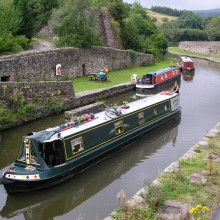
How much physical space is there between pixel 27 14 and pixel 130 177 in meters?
14.9

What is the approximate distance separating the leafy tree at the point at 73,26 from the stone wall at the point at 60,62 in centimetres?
67

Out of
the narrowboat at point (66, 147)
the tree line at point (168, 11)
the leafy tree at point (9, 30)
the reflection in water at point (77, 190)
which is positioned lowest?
the reflection in water at point (77, 190)

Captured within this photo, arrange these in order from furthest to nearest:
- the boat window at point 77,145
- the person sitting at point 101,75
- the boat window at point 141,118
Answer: the person sitting at point 101,75 < the boat window at point 141,118 < the boat window at point 77,145

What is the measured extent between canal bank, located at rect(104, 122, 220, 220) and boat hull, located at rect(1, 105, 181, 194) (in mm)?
1769

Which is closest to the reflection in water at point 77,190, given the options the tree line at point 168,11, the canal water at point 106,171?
the canal water at point 106,171

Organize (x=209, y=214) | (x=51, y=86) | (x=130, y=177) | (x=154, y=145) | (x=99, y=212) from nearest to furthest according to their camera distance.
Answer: (x=209, y=214) → (x=99, y=212) → (x=130, y=177) → (x=154, y=145) → (x=51, y=86)

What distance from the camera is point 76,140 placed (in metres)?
8.34

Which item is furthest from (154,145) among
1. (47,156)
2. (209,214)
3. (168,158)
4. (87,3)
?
(87,3)

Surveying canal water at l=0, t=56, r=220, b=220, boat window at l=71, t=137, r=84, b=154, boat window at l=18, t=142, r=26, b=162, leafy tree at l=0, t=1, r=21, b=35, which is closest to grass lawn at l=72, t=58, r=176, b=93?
canal water at l=0, t=56, r=220, b=220

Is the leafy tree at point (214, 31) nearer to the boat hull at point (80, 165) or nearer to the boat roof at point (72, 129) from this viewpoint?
the boat hull at point (80, 165)

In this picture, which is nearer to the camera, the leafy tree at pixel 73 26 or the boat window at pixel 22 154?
the boat window at pixel 22 154

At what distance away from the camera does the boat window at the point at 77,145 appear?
27.1ft

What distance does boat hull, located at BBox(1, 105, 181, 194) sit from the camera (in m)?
7.41

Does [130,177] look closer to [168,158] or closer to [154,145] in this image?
[168,158]
